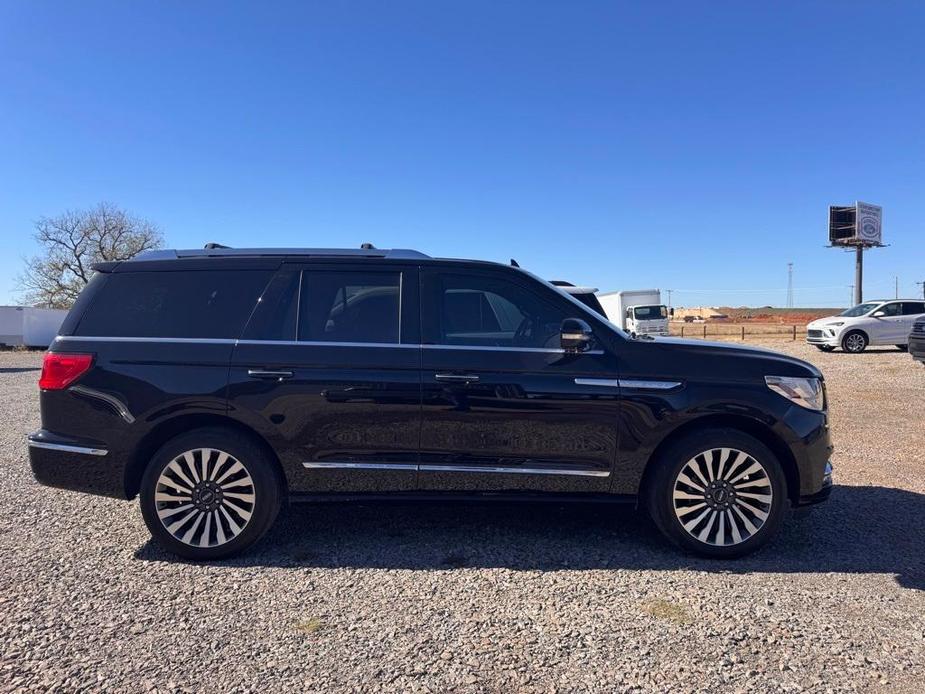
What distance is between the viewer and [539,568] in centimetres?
370

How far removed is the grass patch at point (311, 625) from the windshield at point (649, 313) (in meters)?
28.9

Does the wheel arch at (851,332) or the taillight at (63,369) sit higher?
the wheel arch at (851,332)

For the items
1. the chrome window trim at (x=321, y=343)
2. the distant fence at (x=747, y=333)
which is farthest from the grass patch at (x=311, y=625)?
the distant fence at (x=747, y=333)

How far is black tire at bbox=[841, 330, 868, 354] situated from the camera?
2019 centimetres

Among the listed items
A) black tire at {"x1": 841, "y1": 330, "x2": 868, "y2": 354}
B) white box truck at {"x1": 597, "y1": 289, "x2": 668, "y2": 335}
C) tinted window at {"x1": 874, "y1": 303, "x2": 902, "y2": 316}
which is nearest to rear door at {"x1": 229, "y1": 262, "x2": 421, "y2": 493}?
black tire at {"x1": 841, "y1": 330, "x2": 868, "y2": 354}

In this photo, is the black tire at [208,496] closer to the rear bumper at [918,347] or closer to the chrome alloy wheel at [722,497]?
the chrome alloy wheel at [722,497]

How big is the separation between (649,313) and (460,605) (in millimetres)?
29426

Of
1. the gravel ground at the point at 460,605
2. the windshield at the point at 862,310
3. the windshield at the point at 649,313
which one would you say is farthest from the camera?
the windshield at the point at 649,313

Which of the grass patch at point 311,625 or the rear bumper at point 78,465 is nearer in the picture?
the grass patch at point 311,625

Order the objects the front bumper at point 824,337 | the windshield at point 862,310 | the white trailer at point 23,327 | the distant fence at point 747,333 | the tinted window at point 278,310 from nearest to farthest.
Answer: the tinted window at point 278,310, the front bumper at point 824,337, the windshield at point 862,310, the white trailer at point 23,327, the distant fence at point 747,333

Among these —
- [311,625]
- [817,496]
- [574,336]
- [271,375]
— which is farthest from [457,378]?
[817,496]

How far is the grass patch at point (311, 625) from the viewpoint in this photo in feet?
9.76

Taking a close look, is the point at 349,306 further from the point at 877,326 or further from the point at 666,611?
the point at 877,326

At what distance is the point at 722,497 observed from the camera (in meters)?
3.85
